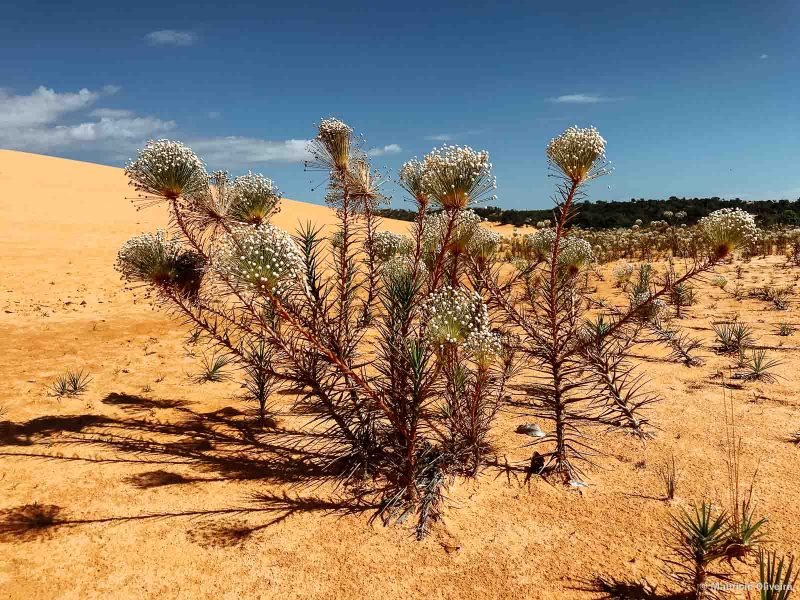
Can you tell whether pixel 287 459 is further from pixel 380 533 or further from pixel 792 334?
pixel 792 334

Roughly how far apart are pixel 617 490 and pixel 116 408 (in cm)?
653

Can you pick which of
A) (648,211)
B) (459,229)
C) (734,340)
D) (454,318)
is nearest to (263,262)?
(454,318)

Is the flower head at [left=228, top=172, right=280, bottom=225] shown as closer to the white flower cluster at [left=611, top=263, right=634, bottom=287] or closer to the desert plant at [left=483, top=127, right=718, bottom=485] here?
the desert plant at [left=483, top=127, right=718, bottom=485]

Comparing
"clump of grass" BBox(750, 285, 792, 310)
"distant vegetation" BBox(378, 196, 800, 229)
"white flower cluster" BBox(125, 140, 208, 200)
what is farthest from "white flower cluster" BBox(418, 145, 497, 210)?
"distant vegetation" BBox(378, 196, 800, 229)

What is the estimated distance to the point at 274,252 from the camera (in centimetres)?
296

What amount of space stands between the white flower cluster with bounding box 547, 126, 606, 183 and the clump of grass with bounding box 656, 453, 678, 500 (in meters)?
2.81

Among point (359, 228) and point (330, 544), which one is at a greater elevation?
point (359, 228)

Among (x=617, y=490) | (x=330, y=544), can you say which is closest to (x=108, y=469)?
(x=330, y=544)

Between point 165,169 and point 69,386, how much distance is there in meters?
4.95

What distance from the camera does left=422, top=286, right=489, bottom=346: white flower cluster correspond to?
11.1 ft

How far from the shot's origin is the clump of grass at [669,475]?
4.30 m

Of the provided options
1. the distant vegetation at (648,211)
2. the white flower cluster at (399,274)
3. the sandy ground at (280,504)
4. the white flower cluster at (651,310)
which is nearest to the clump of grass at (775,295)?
the white flower cluster at (651,310)

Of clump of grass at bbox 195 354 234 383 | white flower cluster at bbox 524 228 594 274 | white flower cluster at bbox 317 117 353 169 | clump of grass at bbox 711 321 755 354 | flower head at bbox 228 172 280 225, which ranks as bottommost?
clump of grass at bbox 195 354 234 383

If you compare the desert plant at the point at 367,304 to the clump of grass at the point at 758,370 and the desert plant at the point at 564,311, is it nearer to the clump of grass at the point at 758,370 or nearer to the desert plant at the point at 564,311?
the desert plant at the point at 564,311
